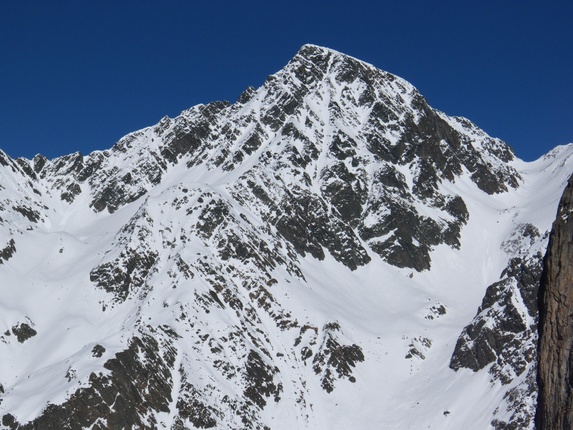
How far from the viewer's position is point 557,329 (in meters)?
16.0

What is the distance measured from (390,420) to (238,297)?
29.0 metres

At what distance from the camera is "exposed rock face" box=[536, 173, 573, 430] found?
15.7m

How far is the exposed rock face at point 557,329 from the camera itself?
15.7 meters

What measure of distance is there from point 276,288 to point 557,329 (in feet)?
380

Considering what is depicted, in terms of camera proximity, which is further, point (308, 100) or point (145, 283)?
point (308, 100)

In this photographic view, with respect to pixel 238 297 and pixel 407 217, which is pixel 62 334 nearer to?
pixel 238 297

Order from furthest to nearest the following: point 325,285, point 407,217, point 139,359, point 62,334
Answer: point 407,217
point 325,285
point 62,334
point 139,359

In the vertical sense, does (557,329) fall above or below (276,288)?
below

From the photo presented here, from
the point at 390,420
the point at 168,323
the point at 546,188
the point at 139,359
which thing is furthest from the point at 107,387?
the point at 546,188

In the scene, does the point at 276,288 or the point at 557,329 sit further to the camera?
the point at 276,288

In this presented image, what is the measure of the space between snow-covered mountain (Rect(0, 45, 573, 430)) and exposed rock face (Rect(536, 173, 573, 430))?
82.4m

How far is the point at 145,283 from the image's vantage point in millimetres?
126438

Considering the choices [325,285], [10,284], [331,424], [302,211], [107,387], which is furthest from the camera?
[302,211]

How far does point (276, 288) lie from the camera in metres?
131
